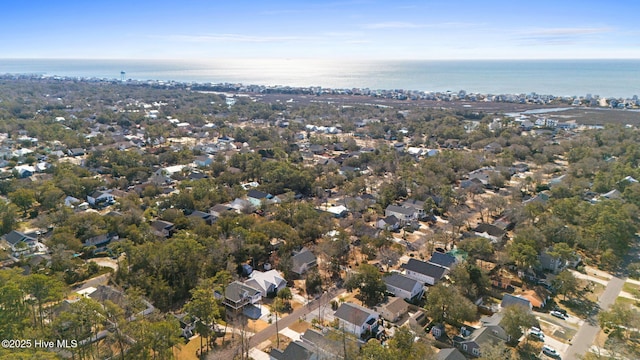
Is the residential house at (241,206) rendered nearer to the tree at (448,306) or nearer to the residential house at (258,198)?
the residential house at (258,198)

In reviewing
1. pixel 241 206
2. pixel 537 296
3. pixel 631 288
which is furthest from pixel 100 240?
pixel 631 288


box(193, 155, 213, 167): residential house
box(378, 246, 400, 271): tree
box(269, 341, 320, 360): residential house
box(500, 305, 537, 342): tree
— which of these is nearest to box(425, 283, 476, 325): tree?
box(500, 305, 537, 342): tree

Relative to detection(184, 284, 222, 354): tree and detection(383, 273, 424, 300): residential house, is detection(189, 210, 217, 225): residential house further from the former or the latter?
detection(383, 273, 424, 300): residential house

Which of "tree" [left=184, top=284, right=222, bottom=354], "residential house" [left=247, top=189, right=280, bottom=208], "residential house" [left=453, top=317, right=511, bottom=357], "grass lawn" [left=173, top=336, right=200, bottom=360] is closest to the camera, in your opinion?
"tree" [left=184, top=284, right=222, bottom=354]

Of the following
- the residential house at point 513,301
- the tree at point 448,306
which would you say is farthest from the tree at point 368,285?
the residential house at point 513,301

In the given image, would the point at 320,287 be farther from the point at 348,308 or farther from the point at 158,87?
the point at 158,87

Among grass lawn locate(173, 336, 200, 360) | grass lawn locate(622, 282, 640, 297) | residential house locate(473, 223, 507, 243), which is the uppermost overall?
residential house locate(473, 223, 507, 243)

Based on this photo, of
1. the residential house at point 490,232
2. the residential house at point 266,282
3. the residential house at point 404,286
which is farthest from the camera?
the residential house at point 490,232
